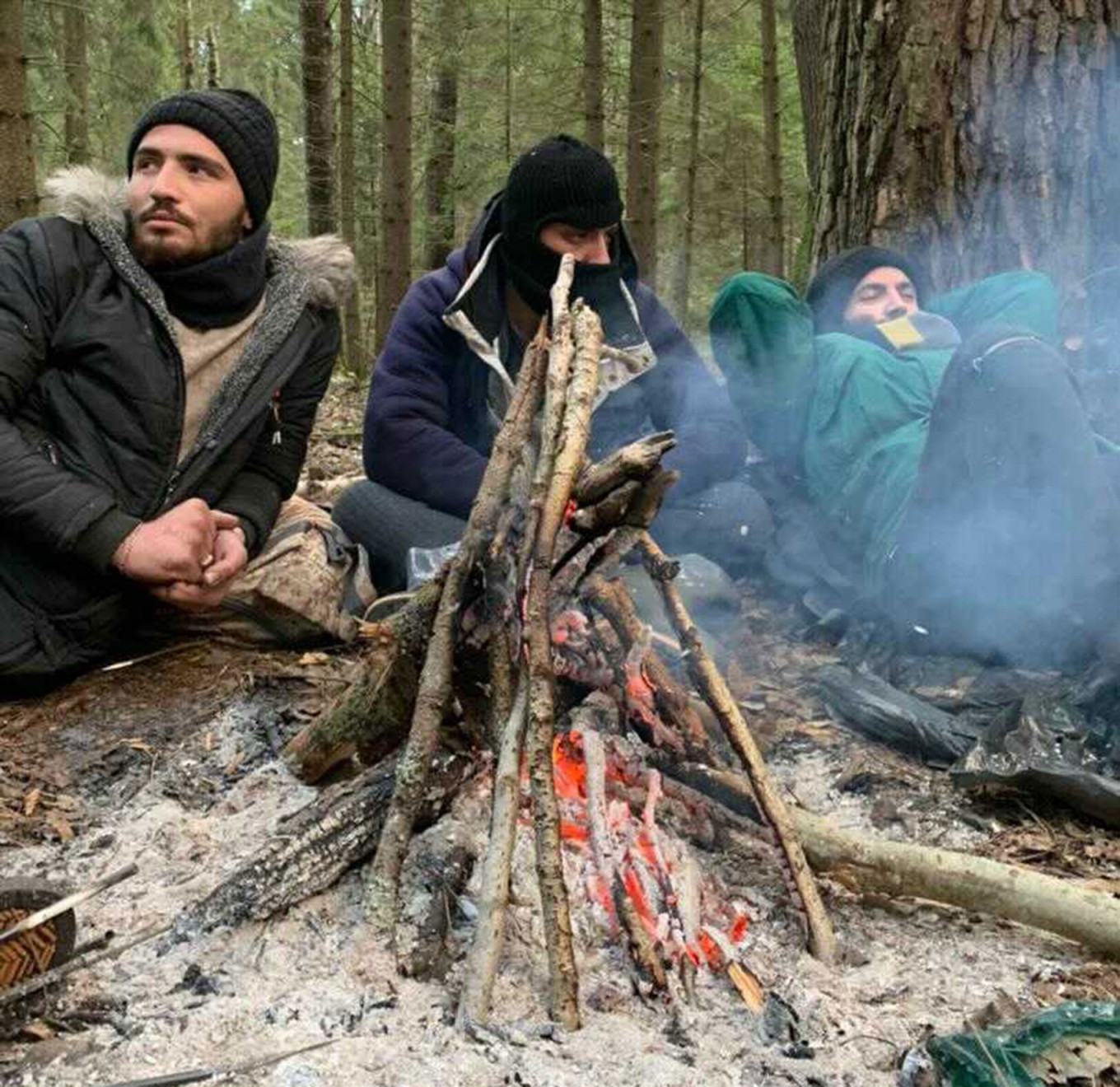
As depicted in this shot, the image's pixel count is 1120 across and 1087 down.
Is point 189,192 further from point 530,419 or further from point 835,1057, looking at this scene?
point 835,1057

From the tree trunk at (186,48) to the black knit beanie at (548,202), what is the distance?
15.1 meters

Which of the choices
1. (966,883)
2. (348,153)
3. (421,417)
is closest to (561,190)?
(421,417)

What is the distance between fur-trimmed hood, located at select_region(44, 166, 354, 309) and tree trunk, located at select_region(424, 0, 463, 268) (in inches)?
422

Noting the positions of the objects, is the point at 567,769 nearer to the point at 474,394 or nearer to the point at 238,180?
the point at 474,394

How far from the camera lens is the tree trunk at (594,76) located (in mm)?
10797

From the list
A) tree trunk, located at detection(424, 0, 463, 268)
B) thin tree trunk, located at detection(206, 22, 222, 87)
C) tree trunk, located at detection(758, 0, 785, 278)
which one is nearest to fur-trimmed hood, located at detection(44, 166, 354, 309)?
tree trunk, located at detection(758, 0, 785, 278)

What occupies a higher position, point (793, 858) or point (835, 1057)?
point (793, 858)

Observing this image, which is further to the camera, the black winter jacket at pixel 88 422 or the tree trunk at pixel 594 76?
the tree trunk at pixel 594 76

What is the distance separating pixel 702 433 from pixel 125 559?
2055 millimetres

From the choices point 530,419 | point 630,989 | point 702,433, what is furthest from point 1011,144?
point 630,989

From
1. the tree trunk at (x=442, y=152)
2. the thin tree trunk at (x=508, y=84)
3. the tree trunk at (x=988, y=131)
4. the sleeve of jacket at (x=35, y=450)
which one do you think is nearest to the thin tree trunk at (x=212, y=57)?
the thin tree trunk at (x=508, y=84)

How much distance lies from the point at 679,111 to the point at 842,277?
13.9 meters

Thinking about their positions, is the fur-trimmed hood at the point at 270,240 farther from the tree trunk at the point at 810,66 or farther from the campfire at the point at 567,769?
the tree trunk at the point at 810,66

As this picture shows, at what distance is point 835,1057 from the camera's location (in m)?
1.79
